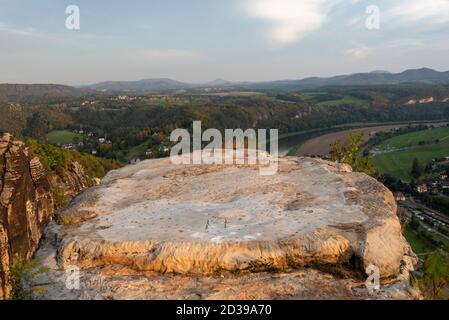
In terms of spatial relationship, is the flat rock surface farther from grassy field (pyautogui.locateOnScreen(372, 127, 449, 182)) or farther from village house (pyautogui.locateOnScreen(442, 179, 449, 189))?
grassy field (pyautogui.locateOnScreen(372, 127, 449, 182))

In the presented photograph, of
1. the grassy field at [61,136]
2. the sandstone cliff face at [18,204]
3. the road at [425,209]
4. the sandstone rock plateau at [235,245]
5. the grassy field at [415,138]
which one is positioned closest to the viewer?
the sandstone rock plateau at [235,245]

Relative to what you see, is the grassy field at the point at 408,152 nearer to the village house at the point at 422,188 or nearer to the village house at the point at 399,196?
the village house at the point at 422,188

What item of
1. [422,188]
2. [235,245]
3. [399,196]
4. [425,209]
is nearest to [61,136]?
[399,196]

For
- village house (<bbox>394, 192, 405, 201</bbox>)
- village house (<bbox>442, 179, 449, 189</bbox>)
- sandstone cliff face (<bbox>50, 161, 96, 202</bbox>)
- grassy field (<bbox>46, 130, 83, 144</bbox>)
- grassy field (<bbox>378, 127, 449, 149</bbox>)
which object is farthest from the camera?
grassy field (<bbox>378, 127, 449, 149</bbox>)

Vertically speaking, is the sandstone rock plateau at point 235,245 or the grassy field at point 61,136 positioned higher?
the sandstone rock plateau at point 235,245

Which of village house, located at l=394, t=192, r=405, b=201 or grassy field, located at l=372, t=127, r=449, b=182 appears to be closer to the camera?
village house, located at l=394, t=192, r=405, b=201

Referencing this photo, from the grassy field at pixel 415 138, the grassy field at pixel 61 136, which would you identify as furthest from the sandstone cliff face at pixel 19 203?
the grassy field at pixel 415 138

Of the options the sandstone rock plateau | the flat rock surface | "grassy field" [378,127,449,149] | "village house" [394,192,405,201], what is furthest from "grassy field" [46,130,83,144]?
the sandstone rock plateau
